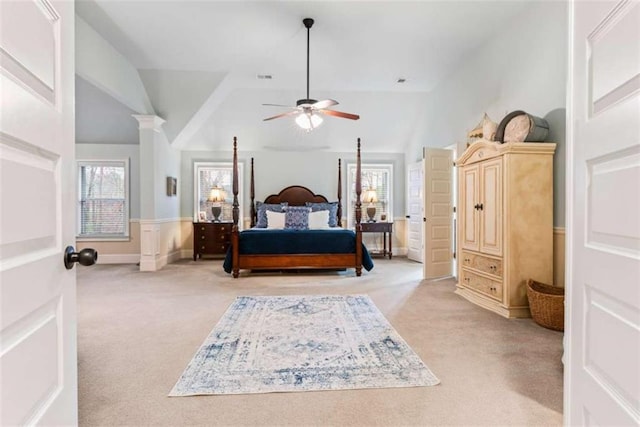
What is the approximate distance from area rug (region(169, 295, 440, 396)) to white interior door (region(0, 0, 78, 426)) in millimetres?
1247

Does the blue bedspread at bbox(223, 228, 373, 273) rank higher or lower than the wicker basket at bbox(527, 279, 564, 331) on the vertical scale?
higher

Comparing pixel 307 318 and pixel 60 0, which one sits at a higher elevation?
pixel 60 0

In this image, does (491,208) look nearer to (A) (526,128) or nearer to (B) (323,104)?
(A) (526,128)

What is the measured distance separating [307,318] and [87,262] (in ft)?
8.41

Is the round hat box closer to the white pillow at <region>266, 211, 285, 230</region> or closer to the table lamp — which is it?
the table lamp

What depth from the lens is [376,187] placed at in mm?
7766

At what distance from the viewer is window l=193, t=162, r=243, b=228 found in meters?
7.42

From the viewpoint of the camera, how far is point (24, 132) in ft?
2.30

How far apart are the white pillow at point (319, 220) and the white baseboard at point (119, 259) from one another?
10.8 ft

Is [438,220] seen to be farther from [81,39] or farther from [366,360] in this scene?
[81,39]

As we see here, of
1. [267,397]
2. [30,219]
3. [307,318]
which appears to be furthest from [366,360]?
[30,219]

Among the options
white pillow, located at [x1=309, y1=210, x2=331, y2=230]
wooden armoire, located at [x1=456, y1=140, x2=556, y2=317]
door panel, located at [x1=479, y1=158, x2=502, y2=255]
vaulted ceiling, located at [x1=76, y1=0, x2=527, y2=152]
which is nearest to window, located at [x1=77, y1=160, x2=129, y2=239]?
vaulted ceiling, located at [x1=76, y1=0, x2=527, y2=152]

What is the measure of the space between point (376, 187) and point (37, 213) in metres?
7.25

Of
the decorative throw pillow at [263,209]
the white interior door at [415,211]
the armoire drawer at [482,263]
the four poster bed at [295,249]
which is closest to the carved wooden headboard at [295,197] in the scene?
the decorative throw pillow at [263,209]
